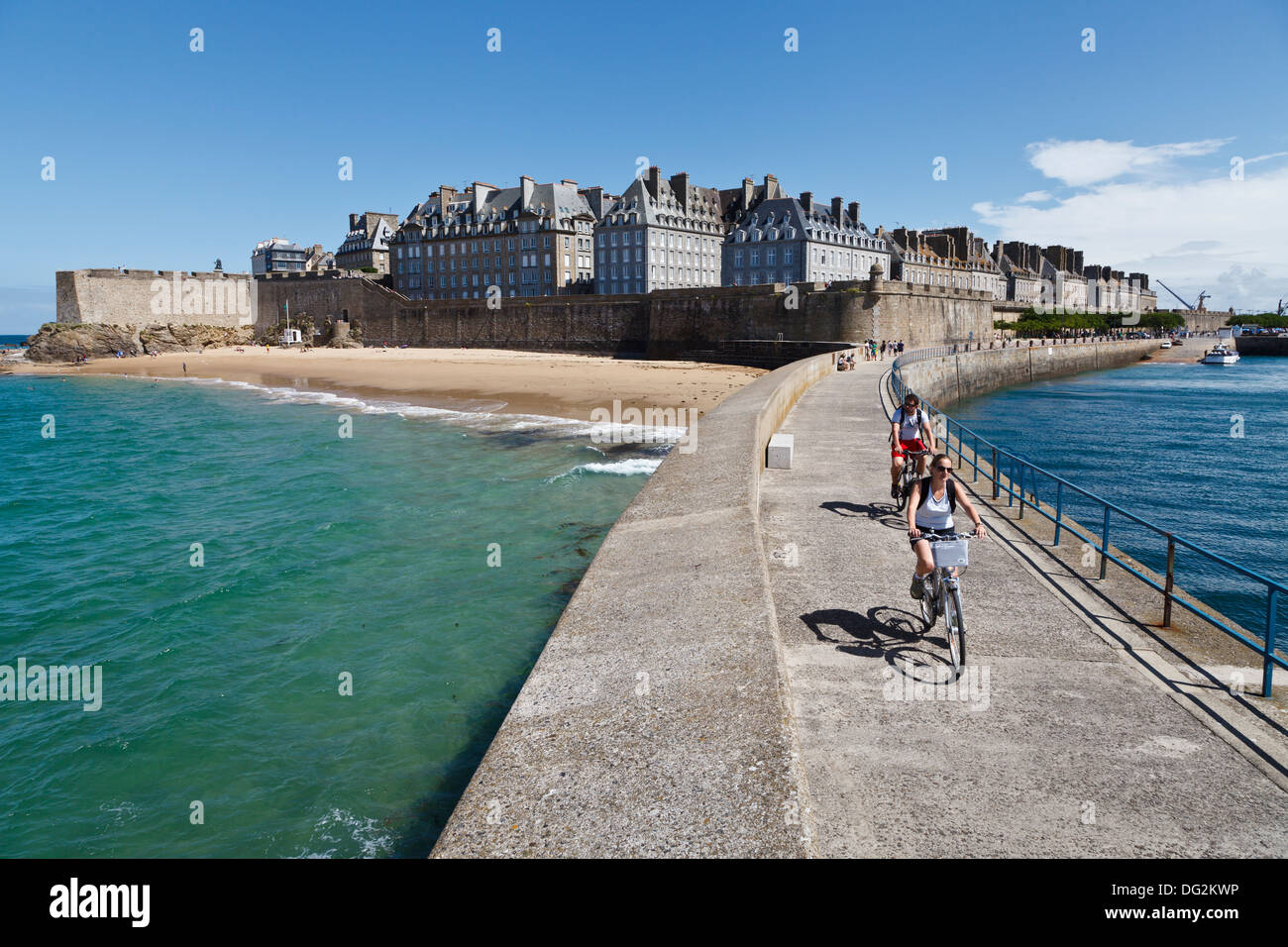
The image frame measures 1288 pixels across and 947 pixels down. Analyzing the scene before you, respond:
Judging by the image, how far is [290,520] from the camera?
52.4 ft

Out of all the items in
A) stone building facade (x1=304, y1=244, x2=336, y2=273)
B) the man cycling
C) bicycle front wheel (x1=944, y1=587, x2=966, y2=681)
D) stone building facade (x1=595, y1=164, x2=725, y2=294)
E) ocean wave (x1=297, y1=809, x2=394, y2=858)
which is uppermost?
stone building facade (x1=304, y1=244, x2=336, y2=273)

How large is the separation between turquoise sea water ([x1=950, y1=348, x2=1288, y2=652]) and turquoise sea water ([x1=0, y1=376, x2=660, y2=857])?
23.9ft

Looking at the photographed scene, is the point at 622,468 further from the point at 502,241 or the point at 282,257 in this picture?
the point at 282,257

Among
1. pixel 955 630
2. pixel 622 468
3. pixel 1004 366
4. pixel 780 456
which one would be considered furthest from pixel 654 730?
pixel 1004 366

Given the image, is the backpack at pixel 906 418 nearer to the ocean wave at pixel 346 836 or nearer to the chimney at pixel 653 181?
the ocean wave at pixel 346 836

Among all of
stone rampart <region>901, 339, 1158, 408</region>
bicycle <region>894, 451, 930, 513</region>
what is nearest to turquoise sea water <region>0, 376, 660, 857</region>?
bicycle <region>894, 451, 930, 513</region>

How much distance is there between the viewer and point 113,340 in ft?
242

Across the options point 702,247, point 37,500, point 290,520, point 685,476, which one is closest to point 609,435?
point 290,520

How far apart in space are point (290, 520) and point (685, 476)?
9.40 meters

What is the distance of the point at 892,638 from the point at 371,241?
107 metres

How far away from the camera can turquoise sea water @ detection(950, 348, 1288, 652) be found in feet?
52.0

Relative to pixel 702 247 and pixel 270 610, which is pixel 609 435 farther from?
pixel 702 247

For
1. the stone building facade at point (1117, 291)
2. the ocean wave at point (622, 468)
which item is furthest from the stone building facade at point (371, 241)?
the stone building facade at point (1117, 291)

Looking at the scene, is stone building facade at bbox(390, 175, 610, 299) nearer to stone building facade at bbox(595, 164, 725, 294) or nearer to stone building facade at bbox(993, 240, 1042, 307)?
stone building facade at bbox(595, 164, 725, 294)
